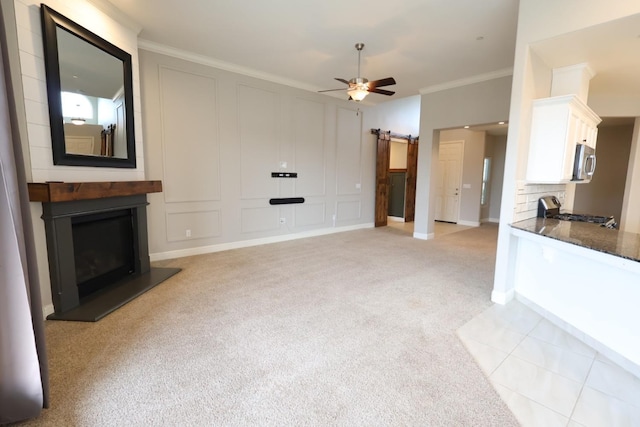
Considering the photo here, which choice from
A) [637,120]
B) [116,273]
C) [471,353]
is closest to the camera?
[471,353]

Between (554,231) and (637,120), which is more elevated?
(637,120)

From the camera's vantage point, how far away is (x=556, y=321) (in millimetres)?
2691

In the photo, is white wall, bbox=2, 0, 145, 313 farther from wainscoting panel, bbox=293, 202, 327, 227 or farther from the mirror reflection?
wainscoting panel, bbox=293, 202, 327, 227

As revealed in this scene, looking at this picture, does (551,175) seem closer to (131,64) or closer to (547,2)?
(547,2)

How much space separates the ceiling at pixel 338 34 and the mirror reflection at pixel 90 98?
0.73 m

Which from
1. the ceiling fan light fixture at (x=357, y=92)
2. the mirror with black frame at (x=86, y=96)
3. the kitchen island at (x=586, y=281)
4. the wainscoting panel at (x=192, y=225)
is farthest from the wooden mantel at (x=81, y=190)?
the kitchen island at (x=586, y=281)

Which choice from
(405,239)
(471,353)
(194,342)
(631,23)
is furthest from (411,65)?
(194,342)

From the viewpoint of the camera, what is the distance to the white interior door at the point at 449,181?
8273 millimetres

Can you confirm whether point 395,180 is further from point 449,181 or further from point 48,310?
point 48,310

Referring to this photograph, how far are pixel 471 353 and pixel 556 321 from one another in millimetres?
1143

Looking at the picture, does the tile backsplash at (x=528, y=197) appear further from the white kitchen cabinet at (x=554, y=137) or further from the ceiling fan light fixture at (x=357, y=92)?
the ceiling fan light fixture at (x=357, y=92)

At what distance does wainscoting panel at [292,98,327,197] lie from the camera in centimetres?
579

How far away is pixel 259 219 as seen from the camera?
5.45 meters

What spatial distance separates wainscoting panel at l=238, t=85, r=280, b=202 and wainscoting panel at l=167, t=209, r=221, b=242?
700 mm
